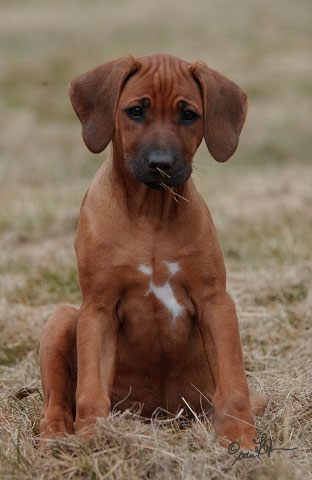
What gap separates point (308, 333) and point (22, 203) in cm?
509

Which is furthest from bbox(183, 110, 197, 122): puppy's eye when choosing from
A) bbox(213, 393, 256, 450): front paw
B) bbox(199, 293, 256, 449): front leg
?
bbox(213, 393, 256, 450): front paw

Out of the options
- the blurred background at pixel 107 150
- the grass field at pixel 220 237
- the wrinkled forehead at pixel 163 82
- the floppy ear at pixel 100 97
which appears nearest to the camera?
the grass field at pixel 220 237

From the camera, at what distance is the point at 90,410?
414 centimetres

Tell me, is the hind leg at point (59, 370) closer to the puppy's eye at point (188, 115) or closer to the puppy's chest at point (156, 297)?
the puppy's chest at point (156, 297)

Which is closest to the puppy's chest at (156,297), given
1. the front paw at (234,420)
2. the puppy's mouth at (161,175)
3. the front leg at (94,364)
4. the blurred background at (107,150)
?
the front leg at (94,364)

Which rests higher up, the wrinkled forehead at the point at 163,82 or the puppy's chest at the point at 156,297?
the wrinkled forehead at the point at 163,82

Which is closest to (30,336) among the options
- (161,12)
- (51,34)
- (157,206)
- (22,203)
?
(157,206)

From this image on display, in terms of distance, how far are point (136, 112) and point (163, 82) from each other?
212 millimetres

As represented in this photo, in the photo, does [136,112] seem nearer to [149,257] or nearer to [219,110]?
[219,110]

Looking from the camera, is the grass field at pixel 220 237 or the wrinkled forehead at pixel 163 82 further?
the wrinkled forehead at pixel 163 82

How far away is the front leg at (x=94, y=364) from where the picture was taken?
4.14m

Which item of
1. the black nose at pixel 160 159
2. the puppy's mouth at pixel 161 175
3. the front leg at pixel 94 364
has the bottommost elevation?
the front leg at pixel 94 364

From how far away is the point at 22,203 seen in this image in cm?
1038

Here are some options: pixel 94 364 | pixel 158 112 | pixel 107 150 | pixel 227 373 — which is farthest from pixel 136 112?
pixel 107 150
